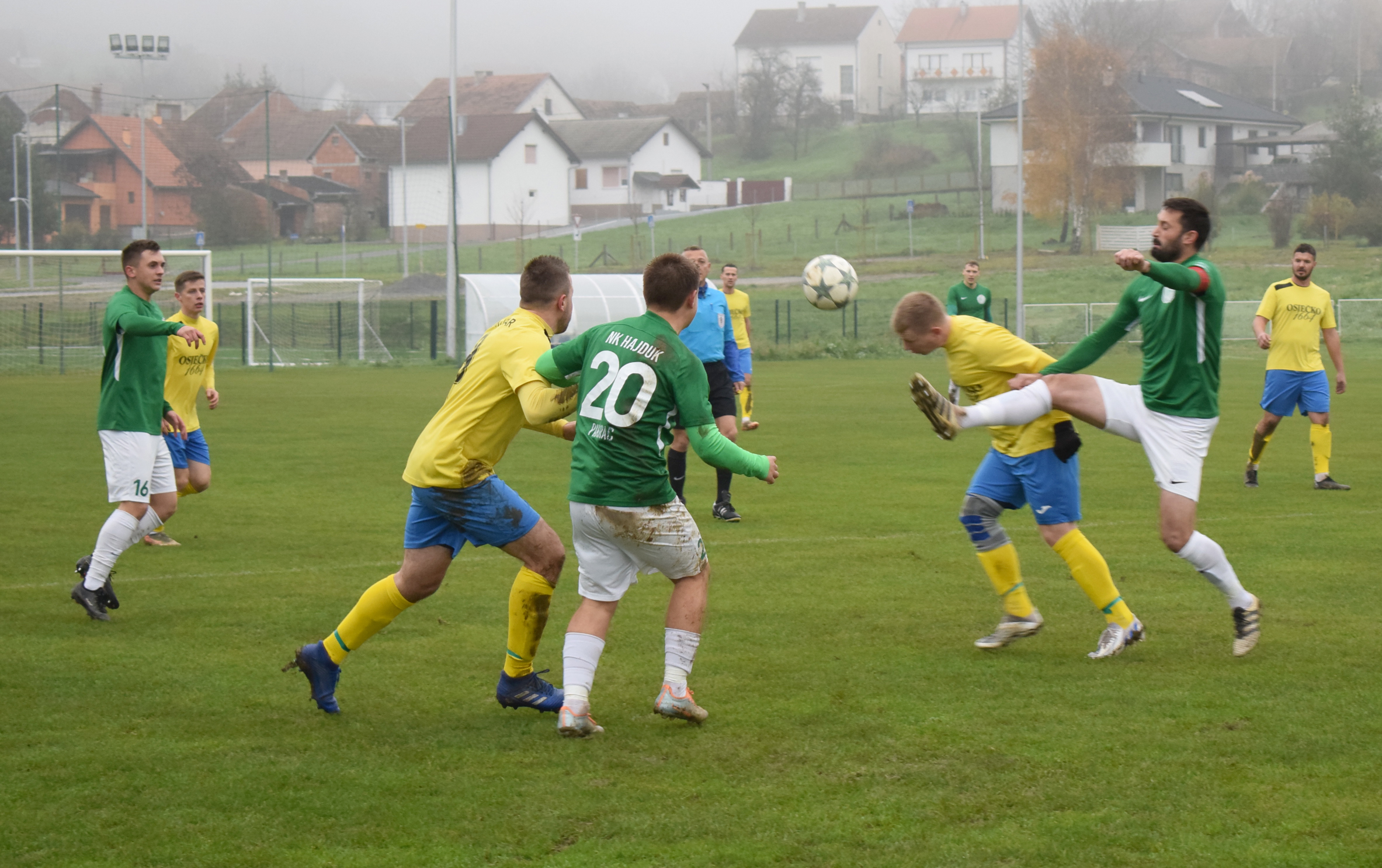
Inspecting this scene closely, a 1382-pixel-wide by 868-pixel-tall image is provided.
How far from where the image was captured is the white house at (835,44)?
125812mm

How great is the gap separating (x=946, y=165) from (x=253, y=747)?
290 feet

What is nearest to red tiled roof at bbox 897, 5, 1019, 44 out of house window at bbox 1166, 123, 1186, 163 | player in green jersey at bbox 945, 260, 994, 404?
house window at bbox 1166, 123, 1186, 163

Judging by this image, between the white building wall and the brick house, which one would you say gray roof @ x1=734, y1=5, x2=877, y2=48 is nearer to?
the white building wall

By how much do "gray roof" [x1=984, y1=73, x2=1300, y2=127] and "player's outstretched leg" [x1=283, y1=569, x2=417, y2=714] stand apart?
67196mm

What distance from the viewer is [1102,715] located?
17.8 feet

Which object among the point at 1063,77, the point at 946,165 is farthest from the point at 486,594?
the point at 946,165

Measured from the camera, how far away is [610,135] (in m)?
84.4

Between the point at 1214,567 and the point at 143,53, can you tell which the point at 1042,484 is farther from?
the point at 143,53

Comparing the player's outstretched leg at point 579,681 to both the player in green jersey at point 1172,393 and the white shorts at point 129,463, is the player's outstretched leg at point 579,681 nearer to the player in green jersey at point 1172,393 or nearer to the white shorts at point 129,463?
the player in green jersey at point 1172,393

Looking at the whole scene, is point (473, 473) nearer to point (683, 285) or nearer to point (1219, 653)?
point (683, 285)

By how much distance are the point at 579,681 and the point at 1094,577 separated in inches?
106

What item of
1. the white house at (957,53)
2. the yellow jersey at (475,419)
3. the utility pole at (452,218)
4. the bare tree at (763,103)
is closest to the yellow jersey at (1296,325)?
the yellow jersey at (475,419)

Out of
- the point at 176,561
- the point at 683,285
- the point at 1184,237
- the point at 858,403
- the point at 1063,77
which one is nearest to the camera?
the point at 683,285

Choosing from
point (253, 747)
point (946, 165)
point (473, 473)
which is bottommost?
point (253, 747)
